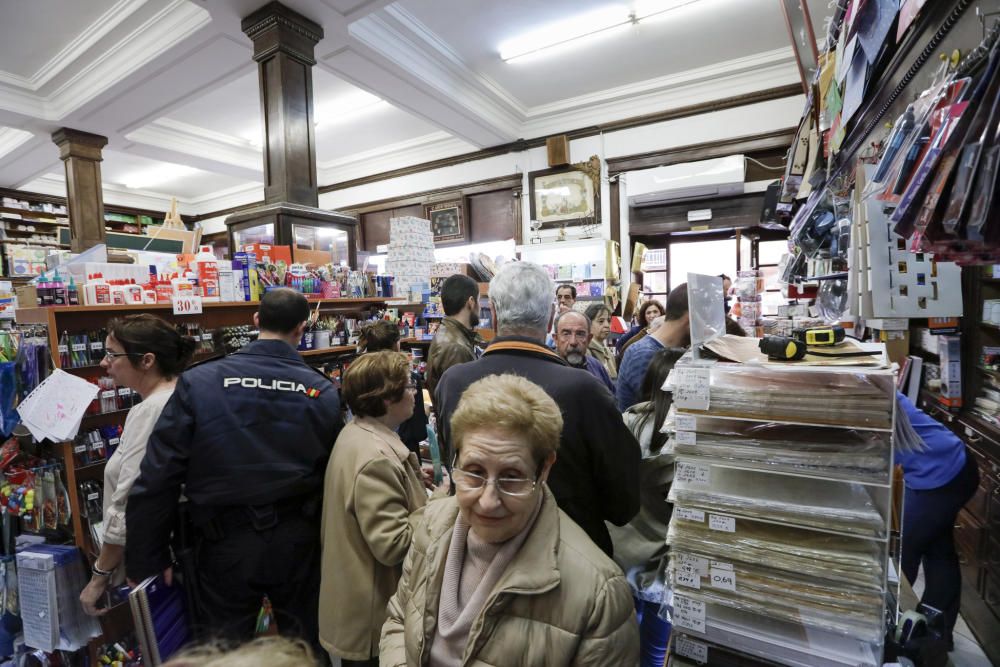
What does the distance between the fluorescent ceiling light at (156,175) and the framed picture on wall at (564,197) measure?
22.5 feet

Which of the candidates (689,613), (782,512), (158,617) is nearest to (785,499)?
(782,512)

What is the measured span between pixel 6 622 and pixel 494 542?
3051mm

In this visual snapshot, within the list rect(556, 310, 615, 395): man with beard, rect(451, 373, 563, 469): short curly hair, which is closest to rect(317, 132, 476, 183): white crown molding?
rect(556, 310, 615, 395): man with beard

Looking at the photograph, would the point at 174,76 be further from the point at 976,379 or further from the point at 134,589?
the point at 976,379

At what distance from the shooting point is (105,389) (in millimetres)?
2516

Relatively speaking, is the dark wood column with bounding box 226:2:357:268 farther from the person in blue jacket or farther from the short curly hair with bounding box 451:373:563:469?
the person in blue jacket

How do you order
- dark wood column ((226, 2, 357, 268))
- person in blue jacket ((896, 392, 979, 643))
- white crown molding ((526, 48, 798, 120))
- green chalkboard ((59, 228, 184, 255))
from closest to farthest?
person in blue jacket ((896, 392, 979, 643))
green chalkboard ((59, 228, 184, 255))
dark wood column ((226, 2, 357, 268))
white crown molding ((526, 48, 798, 120))

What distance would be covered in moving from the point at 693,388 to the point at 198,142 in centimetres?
926

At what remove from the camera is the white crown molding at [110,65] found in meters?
4.39

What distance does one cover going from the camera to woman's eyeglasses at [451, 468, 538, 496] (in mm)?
1062

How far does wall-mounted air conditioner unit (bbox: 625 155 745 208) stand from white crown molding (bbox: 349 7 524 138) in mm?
2135

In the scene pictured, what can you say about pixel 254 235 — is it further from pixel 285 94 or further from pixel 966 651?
pixel 966 651

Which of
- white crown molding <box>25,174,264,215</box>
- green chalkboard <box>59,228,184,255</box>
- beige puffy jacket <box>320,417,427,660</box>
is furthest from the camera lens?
white crown molding <box>25,174,264,215</box>

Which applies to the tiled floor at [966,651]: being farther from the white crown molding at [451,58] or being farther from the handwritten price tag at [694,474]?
→ the white crown molding at [451,58]
